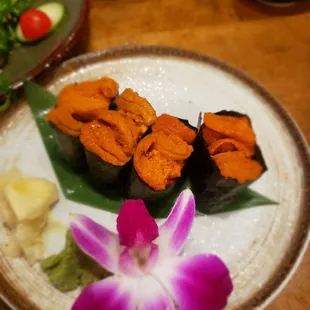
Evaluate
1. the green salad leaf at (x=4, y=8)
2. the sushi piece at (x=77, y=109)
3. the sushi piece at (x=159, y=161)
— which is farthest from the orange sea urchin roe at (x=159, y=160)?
the green salad leaf at (x=4, y=8)

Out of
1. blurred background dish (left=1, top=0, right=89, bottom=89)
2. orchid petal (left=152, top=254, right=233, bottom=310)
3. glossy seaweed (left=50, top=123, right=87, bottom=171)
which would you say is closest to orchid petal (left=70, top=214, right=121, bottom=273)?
orchid petal (left=152, top=254, right=233, bottom=310)

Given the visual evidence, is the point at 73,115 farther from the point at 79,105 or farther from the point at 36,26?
the point at 36,26

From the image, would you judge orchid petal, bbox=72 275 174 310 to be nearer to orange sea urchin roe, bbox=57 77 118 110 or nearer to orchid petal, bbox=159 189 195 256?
orchid petal, bbox=159 189 195 256

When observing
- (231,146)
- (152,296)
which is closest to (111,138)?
(231,146)

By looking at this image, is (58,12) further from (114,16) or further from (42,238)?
(42,238)

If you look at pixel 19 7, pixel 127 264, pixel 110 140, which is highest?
pixel 19 7

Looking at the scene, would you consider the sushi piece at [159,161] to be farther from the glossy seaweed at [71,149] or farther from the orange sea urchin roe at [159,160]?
the glossy seaweed at [71,149]

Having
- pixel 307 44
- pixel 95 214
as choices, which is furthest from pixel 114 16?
pixel 95 214
